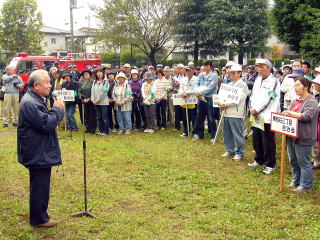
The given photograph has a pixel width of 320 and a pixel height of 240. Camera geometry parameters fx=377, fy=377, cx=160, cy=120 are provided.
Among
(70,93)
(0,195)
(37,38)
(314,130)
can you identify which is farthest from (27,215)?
(37,38)

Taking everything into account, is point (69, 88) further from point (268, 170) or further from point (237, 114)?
point (268, 170)

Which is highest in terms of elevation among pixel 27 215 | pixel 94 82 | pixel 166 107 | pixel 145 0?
pixel 145 0

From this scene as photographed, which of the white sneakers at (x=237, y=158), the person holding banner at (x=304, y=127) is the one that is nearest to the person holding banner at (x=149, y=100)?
the white sneakers at (x=237, y=158)

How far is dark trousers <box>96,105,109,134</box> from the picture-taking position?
38.9 ft

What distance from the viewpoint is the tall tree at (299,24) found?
13.0 metres

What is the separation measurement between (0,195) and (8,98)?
7.50 meters

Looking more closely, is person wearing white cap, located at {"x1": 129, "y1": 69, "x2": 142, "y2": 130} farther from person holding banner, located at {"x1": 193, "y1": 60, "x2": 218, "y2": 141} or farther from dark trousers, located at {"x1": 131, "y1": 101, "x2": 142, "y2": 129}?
person holding banner, located at {"x1": 193, "y1": 60, "x2": 218, "y2": 141}

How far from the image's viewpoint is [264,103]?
7375mm

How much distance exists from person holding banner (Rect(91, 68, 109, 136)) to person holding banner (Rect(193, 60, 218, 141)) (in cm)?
292

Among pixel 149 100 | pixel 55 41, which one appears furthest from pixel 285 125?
pixel 55 41

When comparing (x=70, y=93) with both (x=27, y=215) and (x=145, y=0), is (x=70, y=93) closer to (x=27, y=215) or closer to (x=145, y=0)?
(x=27, y=215)

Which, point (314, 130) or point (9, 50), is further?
point (9, 50)

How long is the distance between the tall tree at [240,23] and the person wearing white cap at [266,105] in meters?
21.2

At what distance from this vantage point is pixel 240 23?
2831cm
